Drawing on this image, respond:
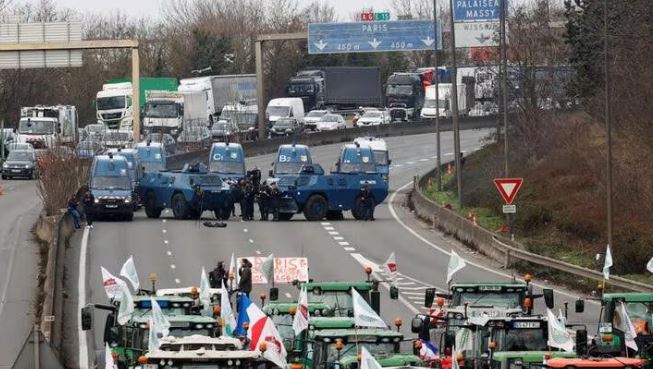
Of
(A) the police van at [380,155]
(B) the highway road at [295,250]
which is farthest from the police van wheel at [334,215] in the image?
→ (A) the police van at [380,155]

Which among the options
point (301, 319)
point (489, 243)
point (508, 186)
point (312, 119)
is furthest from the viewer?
point (312, 119)

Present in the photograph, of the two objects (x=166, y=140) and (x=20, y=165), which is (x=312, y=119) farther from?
(x=20, y=165)

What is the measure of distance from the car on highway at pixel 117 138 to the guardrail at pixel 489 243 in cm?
1719

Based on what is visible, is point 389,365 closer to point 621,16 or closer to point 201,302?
point 201,302

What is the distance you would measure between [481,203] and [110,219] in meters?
13.0

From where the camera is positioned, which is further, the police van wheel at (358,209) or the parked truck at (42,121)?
the parked truck at (42,121)

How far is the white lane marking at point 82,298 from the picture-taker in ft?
105

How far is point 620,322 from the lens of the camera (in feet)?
83.6

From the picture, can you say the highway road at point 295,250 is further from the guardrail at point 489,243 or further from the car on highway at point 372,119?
the car on highway at point 372,119

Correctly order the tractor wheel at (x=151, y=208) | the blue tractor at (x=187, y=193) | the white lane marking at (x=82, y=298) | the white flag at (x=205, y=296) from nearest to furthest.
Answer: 1. the white flag at (x=205, y=296)
2. the white lane marking at (x=82, y=298)
3. the blue tractor at (x=187, y=193)
4. the tractor wheel at (x=151, y=208)

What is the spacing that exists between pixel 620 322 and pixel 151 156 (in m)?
42.4

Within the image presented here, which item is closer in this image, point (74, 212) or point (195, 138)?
point (74, 212)

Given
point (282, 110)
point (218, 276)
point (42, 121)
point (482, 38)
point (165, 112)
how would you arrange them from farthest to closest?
point (282, 110)
point (165, 112)
point (42, 121)
point (482, 38)
point (218, 276)

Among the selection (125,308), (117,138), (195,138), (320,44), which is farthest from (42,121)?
(125,308)
